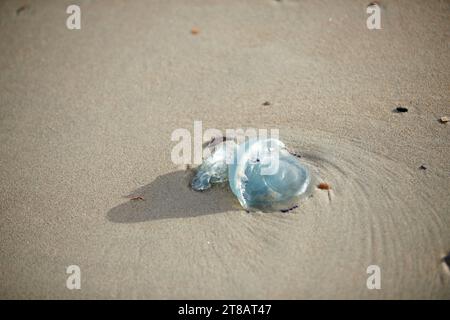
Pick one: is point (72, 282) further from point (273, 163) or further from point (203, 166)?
point (273, 163)

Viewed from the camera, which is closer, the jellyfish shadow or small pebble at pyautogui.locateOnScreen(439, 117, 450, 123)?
the jellyfish shadow

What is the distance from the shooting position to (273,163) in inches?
99.6

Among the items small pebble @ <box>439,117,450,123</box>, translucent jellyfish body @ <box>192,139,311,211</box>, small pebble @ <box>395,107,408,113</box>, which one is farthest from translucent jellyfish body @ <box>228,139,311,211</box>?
small pebble @ <box>439,117,450,123</box>

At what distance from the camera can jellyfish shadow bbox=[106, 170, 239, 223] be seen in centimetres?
247

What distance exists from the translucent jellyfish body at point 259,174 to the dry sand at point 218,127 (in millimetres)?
88

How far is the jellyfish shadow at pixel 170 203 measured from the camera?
2467 mm

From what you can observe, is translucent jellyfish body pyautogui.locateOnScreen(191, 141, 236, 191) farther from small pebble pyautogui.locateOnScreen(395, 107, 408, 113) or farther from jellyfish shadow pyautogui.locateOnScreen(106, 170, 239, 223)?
small pebble pyautogui.locateOnScreen(395, 107, 408, 113)

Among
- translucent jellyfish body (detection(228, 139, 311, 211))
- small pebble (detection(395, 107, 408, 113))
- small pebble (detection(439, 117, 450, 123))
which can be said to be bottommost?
translucent jellyfish body (detection(228, 139, 311, 211))

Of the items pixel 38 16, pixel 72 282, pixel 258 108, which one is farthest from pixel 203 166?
pixel 38 16

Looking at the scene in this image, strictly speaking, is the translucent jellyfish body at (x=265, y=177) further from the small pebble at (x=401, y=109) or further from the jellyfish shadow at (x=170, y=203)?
the small pebble at (x=401, y=109)

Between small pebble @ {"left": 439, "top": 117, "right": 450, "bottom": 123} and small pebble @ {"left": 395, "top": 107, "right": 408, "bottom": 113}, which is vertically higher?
small pebble @ {"left": 395, "top": 107, "right": 408, "bottom": 113}

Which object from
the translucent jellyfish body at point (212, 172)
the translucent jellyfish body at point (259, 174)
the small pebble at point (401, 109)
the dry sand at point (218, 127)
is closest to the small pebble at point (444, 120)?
the dry sand at point (218, 127)

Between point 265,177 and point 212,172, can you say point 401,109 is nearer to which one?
point 265,177

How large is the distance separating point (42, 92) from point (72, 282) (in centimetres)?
171
